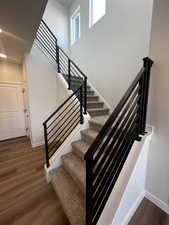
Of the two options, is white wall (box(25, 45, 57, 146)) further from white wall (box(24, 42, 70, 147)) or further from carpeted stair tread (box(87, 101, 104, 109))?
carpeted stair tread (box(87, 101, 104, 109))

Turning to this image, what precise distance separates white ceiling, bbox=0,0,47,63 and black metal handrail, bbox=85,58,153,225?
1.64 m

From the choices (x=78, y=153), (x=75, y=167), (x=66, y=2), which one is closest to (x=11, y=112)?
(x=78, y=153)

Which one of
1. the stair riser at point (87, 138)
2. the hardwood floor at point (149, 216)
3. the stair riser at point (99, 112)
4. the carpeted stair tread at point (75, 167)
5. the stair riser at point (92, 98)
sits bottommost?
the hardwood floor at point (149, 216)

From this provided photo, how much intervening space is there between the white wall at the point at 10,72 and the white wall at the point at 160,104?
4.41 m

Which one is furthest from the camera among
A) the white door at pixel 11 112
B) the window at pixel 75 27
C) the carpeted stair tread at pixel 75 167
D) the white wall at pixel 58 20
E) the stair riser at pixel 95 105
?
the window at pixel 75 27

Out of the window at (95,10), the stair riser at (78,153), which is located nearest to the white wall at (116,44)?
the window at (95,10)

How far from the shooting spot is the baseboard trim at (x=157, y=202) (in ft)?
4.76

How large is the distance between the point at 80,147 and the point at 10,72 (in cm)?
389

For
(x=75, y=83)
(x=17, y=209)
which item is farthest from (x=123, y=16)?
(x=17, y=209)

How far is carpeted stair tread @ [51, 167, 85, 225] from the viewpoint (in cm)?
138

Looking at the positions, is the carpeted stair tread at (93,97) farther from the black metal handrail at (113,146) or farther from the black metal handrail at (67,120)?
the black metal handrail at (113,146)

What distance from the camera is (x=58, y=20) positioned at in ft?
15.3

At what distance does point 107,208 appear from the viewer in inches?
44.3

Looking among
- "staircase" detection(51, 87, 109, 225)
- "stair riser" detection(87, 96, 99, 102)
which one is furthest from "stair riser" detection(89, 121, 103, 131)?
"stair riser" detection(87, 96, 99, 102)
